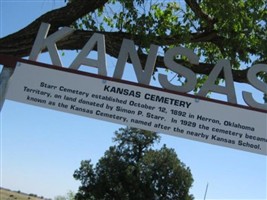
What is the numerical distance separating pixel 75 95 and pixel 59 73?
543 millimetres

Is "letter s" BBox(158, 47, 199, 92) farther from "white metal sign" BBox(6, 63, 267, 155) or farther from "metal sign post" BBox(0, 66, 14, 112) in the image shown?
"metal sign post" BBox(0, 66, 14, 112)

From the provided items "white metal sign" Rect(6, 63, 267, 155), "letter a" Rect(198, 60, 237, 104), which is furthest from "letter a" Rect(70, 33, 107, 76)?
"letter a" Rect(198, 60, 237, 104)

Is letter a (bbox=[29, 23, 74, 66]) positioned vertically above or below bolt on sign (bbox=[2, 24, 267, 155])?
above

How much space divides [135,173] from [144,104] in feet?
203

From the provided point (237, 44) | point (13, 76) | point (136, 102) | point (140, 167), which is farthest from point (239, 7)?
point (140, 167)

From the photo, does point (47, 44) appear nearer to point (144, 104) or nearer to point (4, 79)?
point (4, 79)

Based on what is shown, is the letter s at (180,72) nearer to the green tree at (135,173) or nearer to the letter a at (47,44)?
the letter a at (47,44)

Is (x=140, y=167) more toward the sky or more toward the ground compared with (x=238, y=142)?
more toward the sky

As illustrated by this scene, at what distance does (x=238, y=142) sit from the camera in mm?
8781

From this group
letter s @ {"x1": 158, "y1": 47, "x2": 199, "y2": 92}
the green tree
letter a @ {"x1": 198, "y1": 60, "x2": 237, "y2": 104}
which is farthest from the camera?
the green tree

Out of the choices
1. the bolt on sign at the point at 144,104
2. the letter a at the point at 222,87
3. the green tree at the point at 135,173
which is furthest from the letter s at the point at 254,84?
the green tree at the point at 135,173

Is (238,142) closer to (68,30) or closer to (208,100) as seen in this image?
(208,100)

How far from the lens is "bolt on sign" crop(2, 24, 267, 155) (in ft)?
28.8

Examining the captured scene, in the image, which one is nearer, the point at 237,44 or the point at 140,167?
the point at 237,44
